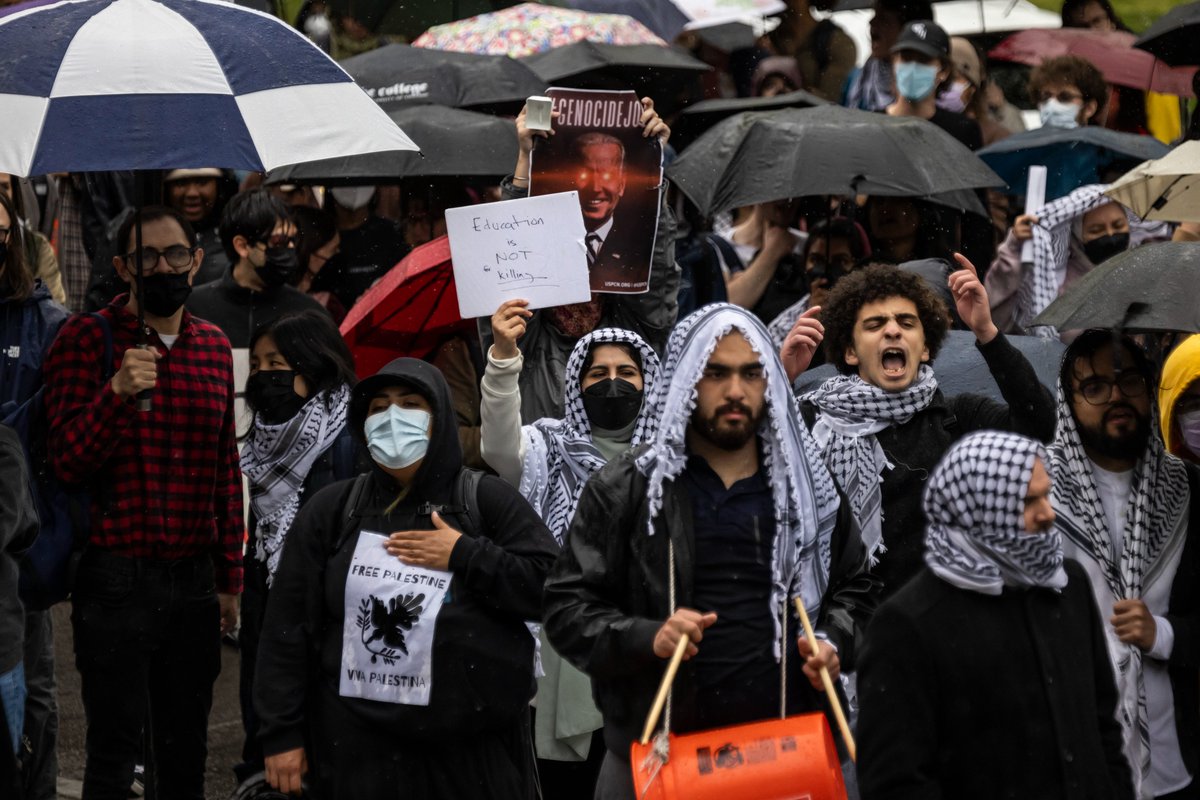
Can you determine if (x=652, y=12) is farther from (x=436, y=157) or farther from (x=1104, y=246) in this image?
(x=1104, y=246)

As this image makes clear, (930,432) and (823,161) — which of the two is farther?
(823,161)

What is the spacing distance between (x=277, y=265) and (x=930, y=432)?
3.56m

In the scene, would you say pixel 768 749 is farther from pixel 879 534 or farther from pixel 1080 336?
pixel 1080 336

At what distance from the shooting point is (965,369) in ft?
23.4

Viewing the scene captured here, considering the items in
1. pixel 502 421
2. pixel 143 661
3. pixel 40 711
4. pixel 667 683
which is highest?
pixel 502 421

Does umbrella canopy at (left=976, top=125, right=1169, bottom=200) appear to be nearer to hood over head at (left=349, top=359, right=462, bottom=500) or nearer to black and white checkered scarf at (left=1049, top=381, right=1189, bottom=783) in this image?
black and white checkered scarf at (left=1049, top=381, right=1189, bottom=783)

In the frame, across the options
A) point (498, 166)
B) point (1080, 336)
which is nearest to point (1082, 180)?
point (498, 166)

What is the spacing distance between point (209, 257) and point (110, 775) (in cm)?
397

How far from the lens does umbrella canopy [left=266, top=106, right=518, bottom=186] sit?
30.2 feet

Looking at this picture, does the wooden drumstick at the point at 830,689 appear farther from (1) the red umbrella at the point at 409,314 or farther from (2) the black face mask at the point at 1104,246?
(2) the black face mask at the point at 1104,246

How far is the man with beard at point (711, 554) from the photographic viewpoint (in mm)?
4816

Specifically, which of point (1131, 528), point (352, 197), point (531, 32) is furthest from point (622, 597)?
point (531, 32)

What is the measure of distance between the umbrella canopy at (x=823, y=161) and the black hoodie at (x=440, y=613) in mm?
2795

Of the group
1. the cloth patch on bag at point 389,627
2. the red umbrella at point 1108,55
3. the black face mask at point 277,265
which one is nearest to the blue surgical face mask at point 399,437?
the cloth patch on bag at point 389,627
